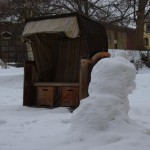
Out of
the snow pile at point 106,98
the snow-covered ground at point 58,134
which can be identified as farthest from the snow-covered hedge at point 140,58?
the snow pile at point 106,98

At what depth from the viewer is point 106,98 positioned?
618cm

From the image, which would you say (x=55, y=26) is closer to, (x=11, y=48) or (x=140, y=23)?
(x=140, y=23)

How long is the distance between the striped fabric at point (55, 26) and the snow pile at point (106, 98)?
12.7 feet

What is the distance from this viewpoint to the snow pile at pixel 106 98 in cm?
604

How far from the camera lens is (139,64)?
75.8ft

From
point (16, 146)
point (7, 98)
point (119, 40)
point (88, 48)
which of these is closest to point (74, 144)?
point (16, 146)

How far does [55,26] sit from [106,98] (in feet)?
16.0

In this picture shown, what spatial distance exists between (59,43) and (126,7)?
536 inches

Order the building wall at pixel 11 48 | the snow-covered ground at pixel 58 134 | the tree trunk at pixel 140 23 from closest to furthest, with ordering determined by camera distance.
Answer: the snow-covered ground at pixel 58 134, the tree trunk at pixel 140 23, the building wall at pixel 11 48

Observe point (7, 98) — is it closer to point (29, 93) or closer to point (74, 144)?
point (29, 93)

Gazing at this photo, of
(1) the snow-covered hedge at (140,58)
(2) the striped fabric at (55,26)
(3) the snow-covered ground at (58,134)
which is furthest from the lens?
(1) the snow-covered hedge at (140,58)

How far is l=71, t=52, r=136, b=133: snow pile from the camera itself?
6.04 meters

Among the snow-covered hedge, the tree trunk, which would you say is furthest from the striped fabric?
the tree trunk

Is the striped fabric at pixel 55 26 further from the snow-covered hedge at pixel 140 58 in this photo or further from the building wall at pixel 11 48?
the building wall at pixel 11 48
